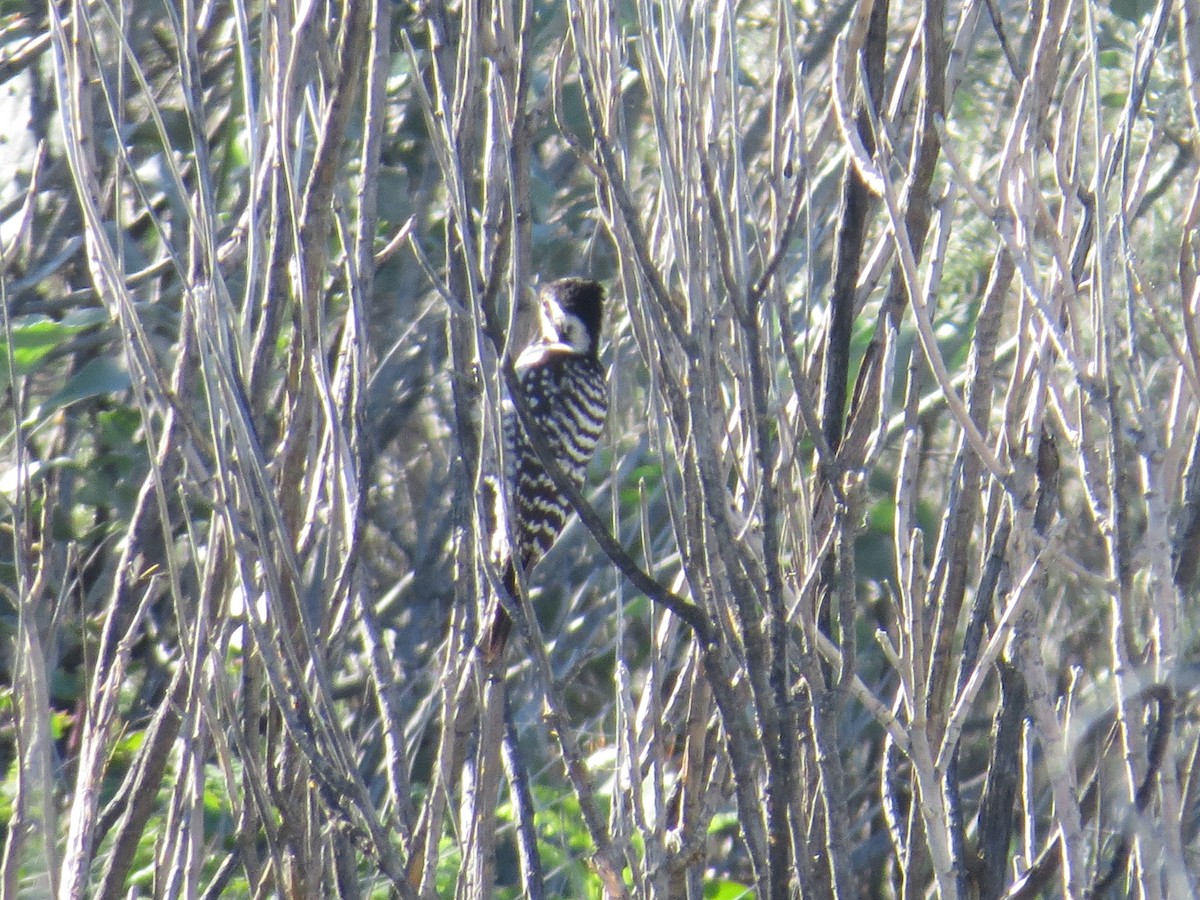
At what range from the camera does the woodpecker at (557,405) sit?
3604mm

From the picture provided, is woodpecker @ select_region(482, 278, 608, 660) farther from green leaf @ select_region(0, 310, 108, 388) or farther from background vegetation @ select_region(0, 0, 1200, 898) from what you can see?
background vegetation @ select_region(0, 0, 1200, 898)

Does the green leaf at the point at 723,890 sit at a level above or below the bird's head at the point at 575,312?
below

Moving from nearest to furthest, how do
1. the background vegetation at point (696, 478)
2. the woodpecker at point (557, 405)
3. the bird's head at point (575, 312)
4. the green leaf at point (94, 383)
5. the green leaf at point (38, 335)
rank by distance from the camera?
the background vegetation at point (696, 478), the green leaf at point (38, 335), the green leaf at point (94, 383), the woodpecker at point (557, 405), the bird's head at point (575, 312)

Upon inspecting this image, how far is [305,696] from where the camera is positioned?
1558mm

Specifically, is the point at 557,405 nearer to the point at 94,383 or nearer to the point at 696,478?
the point at 94,383

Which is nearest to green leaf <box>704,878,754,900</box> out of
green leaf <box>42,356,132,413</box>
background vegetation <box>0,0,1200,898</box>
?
background vegetation <box>0,0,1200,898</box>

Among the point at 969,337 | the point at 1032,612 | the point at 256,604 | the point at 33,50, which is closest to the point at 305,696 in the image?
the point at 256,604

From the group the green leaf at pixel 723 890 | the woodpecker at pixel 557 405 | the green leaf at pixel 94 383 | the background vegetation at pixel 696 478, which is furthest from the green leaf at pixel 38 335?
the green leaf at pixel 723 890

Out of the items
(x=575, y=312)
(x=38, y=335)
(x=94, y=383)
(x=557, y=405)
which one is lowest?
(x=557, y=405)

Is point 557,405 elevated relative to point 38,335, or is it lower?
lower

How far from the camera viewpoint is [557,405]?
12.8 ft

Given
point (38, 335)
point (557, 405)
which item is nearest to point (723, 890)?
point (557, 405)

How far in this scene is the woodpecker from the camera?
3.60 meters

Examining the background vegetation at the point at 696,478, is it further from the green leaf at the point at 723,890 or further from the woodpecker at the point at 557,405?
the woodpecker at the point at 557,405
